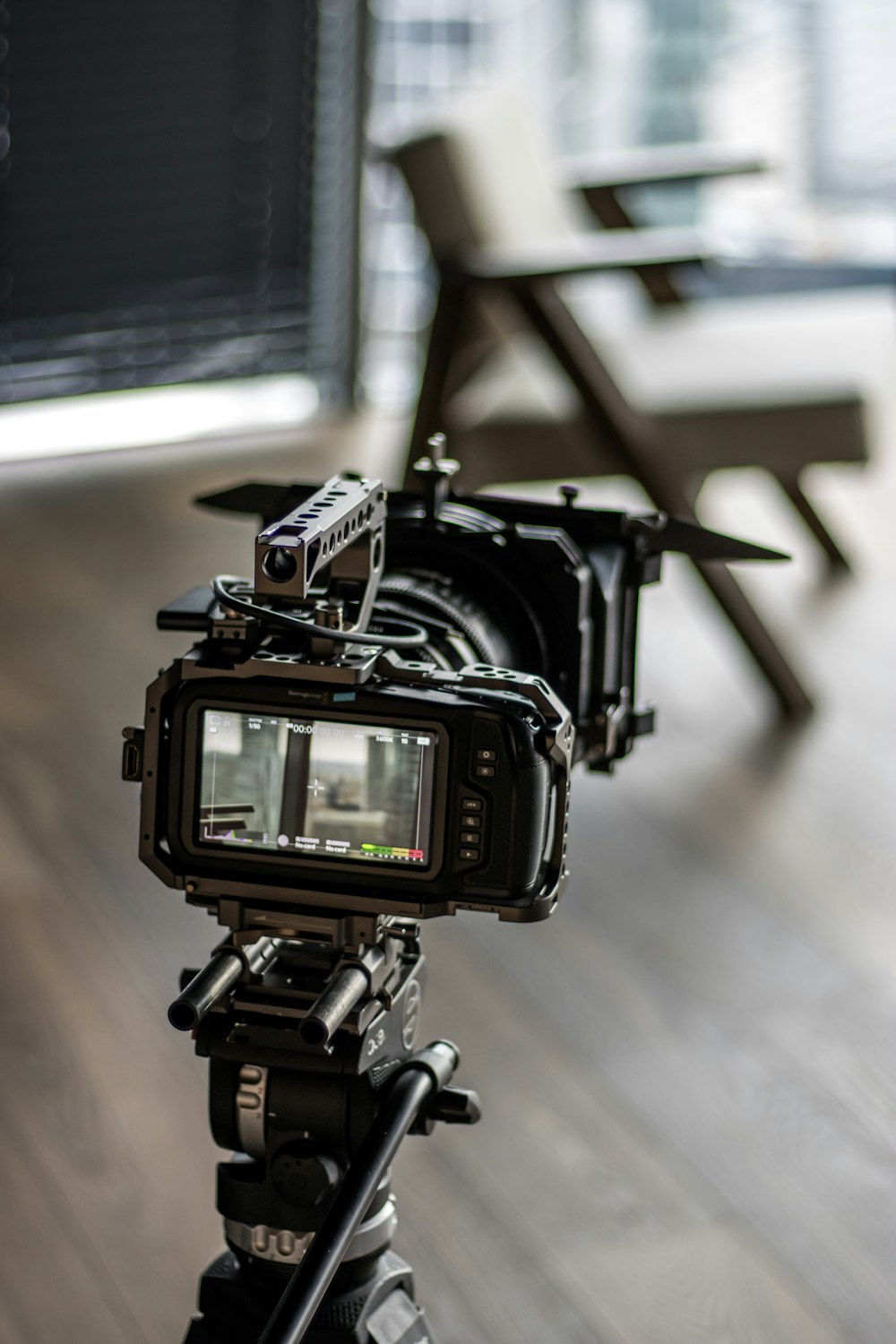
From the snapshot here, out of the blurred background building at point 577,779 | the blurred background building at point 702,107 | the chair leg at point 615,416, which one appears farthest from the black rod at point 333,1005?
the blurred background building at point 702,107

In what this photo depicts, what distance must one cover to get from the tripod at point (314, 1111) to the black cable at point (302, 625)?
0.47 feet

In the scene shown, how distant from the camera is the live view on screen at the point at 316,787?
814mm

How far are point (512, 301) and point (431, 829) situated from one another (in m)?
1.67

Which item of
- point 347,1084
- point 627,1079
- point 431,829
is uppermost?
point 431,829

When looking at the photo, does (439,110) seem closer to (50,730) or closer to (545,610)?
(50,730)

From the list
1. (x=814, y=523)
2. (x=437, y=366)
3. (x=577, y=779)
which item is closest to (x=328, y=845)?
(x=577, y=779)

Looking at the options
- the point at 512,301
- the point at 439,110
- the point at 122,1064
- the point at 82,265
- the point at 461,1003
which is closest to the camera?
the point at 122,1064

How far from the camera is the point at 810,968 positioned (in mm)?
1761

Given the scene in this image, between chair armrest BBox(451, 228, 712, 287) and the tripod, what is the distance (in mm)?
1486

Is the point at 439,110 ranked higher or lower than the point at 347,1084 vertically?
higher

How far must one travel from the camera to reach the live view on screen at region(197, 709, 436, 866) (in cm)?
81

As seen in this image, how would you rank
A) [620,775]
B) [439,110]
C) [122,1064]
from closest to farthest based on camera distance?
[122,1064], [620,775], [439,110]

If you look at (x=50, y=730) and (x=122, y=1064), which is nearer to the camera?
(x=122, y=1064)

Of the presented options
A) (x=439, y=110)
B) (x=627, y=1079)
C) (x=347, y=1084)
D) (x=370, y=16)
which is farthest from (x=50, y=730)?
(x=370, y=16)
